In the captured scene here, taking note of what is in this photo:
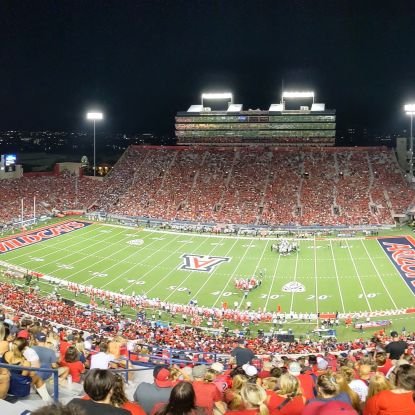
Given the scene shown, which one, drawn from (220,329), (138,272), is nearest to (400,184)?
(138,272)

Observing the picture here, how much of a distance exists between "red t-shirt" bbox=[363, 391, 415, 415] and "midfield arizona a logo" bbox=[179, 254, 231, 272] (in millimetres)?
30670

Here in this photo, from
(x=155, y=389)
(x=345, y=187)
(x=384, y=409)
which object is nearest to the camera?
(x=384, y=409)

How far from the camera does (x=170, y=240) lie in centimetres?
4400

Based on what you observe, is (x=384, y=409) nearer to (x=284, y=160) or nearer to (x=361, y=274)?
(x=361, y=274)

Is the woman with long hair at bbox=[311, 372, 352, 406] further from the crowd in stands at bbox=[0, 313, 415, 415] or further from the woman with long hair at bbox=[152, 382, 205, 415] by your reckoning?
the woman with long hair at bbox=[152, 382, 205, 415]

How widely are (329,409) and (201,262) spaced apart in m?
32.8

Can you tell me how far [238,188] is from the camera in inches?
2216

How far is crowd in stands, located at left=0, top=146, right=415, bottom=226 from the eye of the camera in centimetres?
5097

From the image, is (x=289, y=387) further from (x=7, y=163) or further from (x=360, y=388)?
(x=7, y=163)

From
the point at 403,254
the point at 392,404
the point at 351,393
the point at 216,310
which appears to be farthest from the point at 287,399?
the point at 403,254

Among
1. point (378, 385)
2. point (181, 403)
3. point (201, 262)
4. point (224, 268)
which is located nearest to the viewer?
point (181, 403)

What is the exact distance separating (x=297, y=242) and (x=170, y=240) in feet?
32.6

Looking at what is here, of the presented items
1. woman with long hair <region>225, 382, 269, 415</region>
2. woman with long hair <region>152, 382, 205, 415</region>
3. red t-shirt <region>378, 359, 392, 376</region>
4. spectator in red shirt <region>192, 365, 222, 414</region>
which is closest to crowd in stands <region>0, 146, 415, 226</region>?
red t-shirt <region>378, 359, 392, 376</region>

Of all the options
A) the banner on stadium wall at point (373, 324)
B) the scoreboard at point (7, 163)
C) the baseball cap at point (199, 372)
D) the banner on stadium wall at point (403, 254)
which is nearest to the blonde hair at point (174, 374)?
the baseball cap at point (199, 372)
